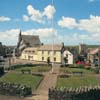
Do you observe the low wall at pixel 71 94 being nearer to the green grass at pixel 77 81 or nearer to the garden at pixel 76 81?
the garden at pixel 76 81

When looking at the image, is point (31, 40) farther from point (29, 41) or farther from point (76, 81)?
point (76, 81)

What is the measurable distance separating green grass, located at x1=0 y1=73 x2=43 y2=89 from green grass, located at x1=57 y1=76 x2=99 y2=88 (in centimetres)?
394

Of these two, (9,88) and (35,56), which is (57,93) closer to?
(9,88)

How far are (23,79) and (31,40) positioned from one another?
2735 inches

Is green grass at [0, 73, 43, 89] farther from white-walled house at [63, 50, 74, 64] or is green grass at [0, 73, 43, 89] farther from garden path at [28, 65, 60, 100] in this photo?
white-walled house at [63, 50, 74, 64]

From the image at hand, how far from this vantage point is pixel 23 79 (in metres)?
50.9

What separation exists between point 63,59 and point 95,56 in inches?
444

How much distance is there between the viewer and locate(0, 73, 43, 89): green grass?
48.3m

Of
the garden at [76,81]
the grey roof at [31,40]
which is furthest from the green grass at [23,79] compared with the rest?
the grey roof at [31,40]

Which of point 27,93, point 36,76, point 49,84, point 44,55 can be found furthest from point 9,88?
point 44,55

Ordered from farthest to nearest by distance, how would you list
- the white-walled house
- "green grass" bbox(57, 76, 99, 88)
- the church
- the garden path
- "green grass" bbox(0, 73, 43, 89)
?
the church → the white-walled house → "green grass" bbox(0, 73, 43, 89) → "green grass" bbox(57, 76, 99, 88) → the garden path

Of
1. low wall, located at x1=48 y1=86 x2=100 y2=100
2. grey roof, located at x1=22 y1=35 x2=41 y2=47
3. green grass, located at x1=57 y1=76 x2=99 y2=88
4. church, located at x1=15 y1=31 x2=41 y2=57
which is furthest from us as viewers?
grey roof, located at x1=22 y1=35 x2=41 y2=47

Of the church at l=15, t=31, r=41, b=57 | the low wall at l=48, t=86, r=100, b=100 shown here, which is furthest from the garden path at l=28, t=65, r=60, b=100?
the church at l=15, t=31, r=41, b=57

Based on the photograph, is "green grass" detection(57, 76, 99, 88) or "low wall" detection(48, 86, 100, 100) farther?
"green grass" detection(57, 76, 99, 88)
